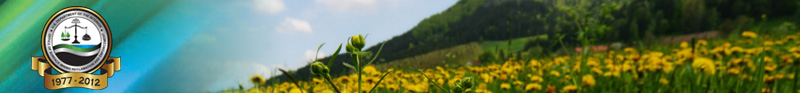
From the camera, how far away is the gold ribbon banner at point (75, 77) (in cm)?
139

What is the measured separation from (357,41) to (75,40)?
1429 millimetres

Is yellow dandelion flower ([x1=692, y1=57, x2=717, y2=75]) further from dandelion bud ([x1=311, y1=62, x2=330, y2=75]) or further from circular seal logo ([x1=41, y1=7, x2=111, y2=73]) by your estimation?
circular seal logo ([x1=41, y1=7, x2=111, y2=73])

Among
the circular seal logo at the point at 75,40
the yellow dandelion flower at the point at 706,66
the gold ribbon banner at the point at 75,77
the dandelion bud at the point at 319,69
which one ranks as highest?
the circular seal logo at the point at 75,40

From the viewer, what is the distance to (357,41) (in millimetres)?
331

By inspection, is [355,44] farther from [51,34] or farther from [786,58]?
[786,58]

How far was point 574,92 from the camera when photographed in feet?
4.64

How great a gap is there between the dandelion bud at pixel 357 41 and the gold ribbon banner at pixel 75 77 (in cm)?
151

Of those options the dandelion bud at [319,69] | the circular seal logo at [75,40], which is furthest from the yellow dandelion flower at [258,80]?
the circular seal logo at [75,40]

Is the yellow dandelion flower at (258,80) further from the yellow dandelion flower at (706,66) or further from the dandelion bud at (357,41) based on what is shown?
the yellow dandelion flower at (706,66)

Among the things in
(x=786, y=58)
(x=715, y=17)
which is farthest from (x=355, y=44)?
(x=715, y=17)

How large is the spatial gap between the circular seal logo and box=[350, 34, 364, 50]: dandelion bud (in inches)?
53.7

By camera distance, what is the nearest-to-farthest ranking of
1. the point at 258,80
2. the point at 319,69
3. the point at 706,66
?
the point at 319,69 → the point at 258,80 → the point at 706,66

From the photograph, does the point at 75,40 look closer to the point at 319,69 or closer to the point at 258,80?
the point at 258,80

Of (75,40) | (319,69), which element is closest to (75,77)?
(75,40)
